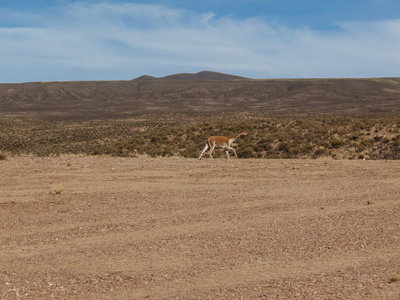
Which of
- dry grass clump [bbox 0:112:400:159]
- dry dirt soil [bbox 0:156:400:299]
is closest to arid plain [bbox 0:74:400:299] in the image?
dry dirt soil [bbox 0:156:400:299]

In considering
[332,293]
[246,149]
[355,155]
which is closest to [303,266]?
[332,293]

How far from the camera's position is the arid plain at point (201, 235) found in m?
6.87

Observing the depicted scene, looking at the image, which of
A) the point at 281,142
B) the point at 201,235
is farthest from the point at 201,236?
the point at 281,142

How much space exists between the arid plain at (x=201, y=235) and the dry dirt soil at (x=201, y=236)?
2 centimetres

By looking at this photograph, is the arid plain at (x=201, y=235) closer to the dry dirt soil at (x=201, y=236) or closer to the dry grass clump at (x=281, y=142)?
the dry dirt soil at (x=201, y=236)

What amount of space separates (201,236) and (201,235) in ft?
0.23

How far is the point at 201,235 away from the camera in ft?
32.0

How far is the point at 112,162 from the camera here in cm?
2209

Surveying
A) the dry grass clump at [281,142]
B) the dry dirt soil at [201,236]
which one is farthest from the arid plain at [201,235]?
the dry grass clump at [281,142]

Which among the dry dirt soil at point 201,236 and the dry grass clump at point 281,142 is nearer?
the dry dirt soil at point 201,236

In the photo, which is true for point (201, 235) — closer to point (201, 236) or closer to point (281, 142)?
point (201, 236)

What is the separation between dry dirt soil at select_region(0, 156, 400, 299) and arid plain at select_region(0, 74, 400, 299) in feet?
0.07

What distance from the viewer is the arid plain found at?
6867 millimetres

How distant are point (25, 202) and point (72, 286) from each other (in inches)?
282
